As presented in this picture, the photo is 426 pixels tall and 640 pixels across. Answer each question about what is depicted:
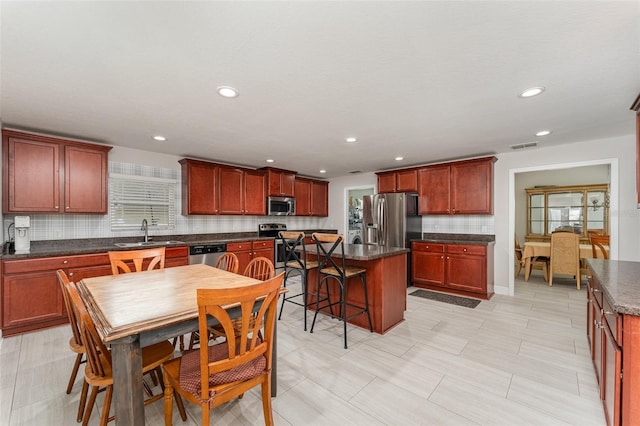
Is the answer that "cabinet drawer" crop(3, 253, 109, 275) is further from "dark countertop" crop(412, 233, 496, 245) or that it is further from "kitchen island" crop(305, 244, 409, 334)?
"dark countertop" crop(412, 233, 496, 245)

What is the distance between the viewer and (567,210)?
21.8ft

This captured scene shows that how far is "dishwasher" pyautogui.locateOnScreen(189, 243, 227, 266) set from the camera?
4.29 meters

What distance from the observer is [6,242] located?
334cm

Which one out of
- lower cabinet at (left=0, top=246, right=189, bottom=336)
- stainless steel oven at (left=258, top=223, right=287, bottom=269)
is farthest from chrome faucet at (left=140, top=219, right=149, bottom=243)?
stainless steel oven at (left=258, top=223, right=287, bottom=269)

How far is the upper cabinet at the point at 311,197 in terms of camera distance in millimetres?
6531

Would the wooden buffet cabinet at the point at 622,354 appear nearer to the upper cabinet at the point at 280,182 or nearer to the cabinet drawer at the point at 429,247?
the cabinet drawer at the point at 429,247

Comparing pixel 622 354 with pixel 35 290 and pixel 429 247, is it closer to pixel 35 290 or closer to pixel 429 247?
pixel 429 247

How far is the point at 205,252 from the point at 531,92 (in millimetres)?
4570

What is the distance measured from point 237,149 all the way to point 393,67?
9.71 feet

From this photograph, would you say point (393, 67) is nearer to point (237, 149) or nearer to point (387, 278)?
point (387, 278)

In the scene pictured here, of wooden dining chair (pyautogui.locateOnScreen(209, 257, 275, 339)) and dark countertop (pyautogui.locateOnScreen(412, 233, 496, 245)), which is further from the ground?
dark countertop (pyautogui.locateOnScreen(412, 233, 496, 245))

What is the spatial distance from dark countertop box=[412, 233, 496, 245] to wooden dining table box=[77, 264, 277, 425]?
3781 millimetres

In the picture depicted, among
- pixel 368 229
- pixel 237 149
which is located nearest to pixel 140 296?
pixel 237 149

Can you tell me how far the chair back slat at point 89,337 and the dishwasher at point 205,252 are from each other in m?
2.85
